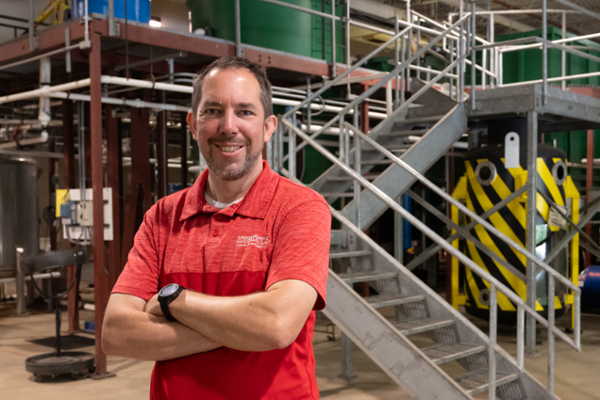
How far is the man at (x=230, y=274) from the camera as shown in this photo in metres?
1.75

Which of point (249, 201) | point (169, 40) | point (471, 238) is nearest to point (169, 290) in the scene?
point (249, 201)

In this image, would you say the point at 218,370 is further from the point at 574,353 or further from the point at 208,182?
the point at 574,353

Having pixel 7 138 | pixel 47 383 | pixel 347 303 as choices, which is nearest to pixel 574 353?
pixel 347 303

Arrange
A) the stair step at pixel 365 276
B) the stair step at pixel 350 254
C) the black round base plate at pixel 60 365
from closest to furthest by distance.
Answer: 1. the stair step at pixel 365 276
2. the stair step at pixel 350 254
3. the black round base plate at pixel 60 365

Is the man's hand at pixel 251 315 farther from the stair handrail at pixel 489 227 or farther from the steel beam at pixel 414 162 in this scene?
the steel beam at pixel 414 162

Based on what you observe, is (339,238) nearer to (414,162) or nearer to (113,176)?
(414,162)

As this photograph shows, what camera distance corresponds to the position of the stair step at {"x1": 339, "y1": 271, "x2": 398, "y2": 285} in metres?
5.46

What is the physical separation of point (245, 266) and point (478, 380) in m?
3.84

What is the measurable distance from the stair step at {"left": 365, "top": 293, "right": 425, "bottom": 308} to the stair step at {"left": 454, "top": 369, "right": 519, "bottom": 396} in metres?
0.77

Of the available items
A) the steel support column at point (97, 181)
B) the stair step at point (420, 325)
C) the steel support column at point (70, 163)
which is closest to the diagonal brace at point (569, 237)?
the stair step at point (420, 325)

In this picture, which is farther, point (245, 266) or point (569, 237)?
point (569, 237)

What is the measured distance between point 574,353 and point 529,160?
2659mm

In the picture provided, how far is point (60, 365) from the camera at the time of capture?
662cm

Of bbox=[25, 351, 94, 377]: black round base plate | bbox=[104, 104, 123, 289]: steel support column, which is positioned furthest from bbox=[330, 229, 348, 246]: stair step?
bbox=[104, 104, 123, 289]: steel support column
